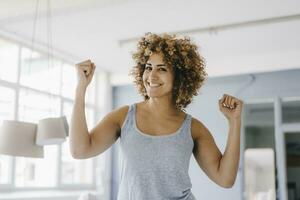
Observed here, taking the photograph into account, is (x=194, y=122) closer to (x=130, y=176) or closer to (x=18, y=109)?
(x=130, y=176)

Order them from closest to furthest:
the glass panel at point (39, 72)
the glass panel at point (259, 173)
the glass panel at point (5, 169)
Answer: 1. the glass panel at point (5, 169)
2. the glass panel at point (39, 72)
3. the glass panel at point (259, 173)

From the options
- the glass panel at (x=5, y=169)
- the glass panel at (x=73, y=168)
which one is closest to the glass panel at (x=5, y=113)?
the glass panel at (x=5, y=169)

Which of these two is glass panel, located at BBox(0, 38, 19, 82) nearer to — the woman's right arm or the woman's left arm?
the woman's right arm

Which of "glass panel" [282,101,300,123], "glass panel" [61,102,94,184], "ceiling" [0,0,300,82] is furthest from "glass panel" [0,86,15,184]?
"glass panel" [282,101,300,123]

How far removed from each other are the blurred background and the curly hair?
2.96 meters

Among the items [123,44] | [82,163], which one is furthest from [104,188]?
[123,44]

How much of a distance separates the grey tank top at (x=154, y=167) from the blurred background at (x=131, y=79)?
126 inches

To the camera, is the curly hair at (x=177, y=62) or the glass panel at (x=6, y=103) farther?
→ the glass panel at (x=6, y=103)

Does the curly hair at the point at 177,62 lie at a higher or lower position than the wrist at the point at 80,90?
higher

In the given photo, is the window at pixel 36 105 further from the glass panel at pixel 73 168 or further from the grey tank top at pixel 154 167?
the grey tank top at pixel 154 167

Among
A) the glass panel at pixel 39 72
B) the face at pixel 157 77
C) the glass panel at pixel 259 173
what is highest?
the glass panel at pixel 39 72

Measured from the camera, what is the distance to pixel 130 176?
1.10 m

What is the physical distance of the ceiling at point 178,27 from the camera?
175 inches

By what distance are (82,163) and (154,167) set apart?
6022 millimetres
